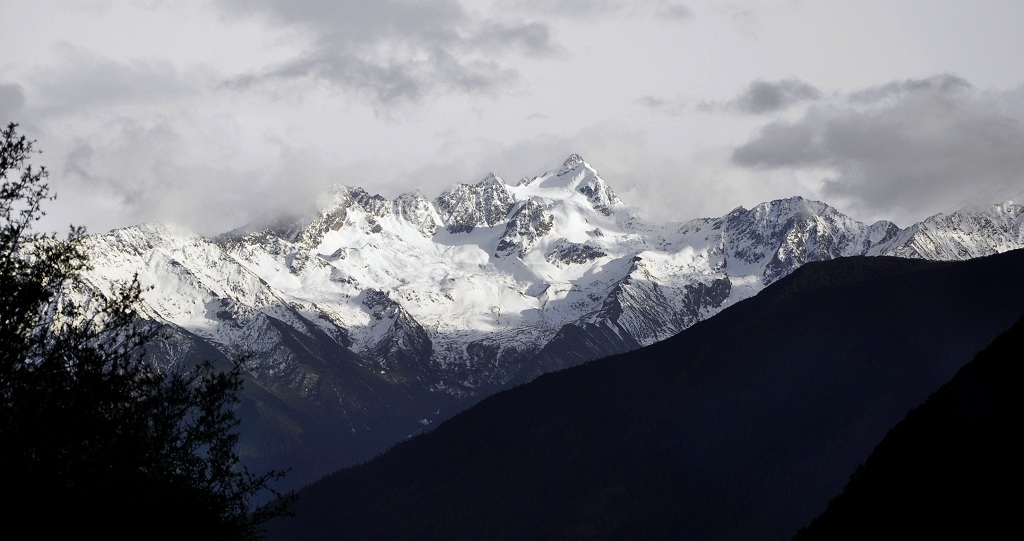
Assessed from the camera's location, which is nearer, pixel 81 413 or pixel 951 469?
pixel 81 413

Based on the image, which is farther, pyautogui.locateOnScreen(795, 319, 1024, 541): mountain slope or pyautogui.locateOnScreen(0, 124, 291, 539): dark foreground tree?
pyautogui.locateOnScreen(795, 319, 1024, 541): mountain slope

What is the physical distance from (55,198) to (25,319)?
151 inches

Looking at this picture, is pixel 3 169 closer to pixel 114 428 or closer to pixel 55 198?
pixel 55 198

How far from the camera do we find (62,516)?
27.2 metres

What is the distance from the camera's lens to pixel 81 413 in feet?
92.7

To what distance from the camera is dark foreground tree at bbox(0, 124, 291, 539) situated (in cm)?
2695

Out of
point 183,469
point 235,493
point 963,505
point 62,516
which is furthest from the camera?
point 963,505

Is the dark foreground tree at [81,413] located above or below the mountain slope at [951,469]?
above

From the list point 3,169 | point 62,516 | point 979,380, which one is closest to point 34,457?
point 62,516

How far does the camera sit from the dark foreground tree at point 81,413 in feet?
88.4

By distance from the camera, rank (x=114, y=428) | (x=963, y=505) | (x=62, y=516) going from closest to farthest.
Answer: (x=62, y=516)
(x=114, y=428)
(x=963, y=505)

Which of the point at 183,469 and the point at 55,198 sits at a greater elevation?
the point at 55,198

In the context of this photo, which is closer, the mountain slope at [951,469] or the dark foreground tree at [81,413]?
the dark foreground tree at [81,413]

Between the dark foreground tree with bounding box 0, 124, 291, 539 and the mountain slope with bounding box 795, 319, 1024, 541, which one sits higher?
the dark foreground tree with bounding box 0, 124, 291, 539
